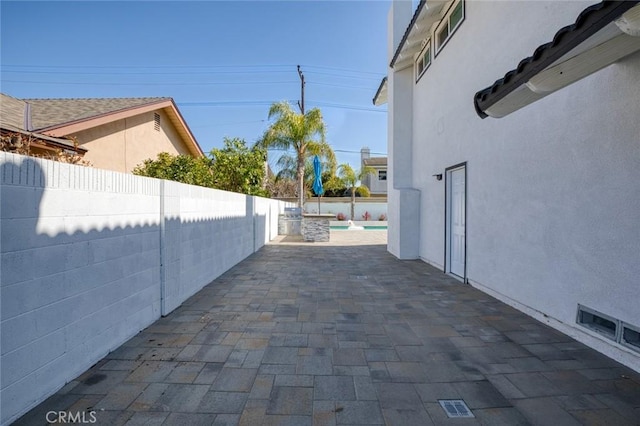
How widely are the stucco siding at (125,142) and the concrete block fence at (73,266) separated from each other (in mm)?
8305

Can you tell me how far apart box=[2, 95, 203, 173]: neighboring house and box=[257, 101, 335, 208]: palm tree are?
15.7 feet

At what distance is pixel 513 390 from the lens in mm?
2775

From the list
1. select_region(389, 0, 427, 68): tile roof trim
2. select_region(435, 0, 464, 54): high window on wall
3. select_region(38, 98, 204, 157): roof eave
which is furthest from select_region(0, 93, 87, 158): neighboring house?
select_region(435, 0, 464, 54): high window on wall

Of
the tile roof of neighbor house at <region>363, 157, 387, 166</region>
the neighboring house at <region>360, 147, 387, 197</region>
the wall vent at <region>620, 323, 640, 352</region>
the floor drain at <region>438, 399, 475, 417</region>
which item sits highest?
the tile roof of neighbor house at <region>363, 157, 387, 166</region>

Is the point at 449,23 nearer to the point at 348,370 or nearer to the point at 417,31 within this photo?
the point at 417,31

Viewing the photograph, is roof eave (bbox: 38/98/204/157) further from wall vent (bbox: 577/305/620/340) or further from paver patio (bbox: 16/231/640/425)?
wall vent (bbox: 577/305/620/340)

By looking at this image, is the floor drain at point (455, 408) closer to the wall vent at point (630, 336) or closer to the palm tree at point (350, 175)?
the wall vent at point (630, 336)

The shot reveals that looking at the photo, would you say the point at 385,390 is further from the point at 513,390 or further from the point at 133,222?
the point at 133,222

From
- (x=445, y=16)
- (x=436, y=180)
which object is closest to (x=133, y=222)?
(x=436, y=180)

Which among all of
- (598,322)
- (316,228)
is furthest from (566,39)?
(316,228)

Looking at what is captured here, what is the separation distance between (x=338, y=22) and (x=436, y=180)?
9.85 metres

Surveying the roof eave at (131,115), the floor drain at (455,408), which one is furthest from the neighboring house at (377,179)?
the floor drain at (455,408)

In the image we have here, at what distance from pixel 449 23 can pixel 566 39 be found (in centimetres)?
600

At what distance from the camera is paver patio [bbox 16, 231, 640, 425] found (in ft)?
8.05
